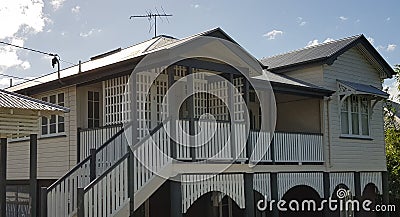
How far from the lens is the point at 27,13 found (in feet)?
69.7

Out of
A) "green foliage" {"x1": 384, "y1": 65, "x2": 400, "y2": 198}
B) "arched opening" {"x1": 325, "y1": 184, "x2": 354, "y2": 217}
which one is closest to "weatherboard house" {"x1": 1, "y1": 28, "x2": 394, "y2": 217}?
"arched opening" {"x1": 325, "y1": 184, "x2": 354, "y2": 217}

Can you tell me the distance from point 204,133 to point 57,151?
17.4 ft

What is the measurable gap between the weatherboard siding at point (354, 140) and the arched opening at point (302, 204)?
1419 mm

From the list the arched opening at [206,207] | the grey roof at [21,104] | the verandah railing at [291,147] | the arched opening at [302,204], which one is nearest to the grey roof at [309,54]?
the verandah railing at [291,147]

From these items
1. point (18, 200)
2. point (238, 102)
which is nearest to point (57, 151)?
point (18, 200)

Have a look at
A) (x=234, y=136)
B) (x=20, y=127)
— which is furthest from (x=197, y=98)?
(x=20, y=127)

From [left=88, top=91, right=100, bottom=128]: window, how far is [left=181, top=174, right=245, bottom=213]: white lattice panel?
4.41 meters

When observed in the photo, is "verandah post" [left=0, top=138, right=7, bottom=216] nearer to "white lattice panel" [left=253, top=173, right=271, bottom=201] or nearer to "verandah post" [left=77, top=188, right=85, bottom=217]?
"verandah post" [left=77, top=188, right=85, bottom=217]

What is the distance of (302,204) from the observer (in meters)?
19.0

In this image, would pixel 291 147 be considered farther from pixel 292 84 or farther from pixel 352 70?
pixel 352 70

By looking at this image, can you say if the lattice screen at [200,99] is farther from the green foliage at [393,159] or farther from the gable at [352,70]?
the green foliage at [393,159]

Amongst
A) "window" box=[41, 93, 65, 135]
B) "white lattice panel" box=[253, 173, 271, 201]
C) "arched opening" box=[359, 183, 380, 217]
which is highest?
"window" box=[41, 93, 65, 135]

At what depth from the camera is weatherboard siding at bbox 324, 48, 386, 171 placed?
18.7 metres

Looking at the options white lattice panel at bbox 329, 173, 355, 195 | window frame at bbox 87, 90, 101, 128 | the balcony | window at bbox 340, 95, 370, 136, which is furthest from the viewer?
window at bbox 340, 95, 370, 136
